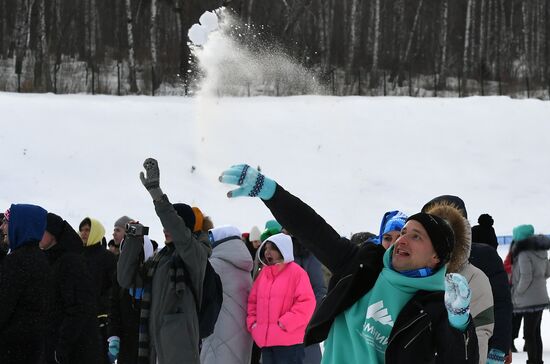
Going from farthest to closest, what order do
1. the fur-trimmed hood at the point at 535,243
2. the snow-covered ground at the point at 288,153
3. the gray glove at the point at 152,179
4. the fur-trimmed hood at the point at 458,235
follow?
1. the snow-covered ground at the point at 288,153
2. the fur-trimmed hood at the point at 535,243
3. the gray glove at the point at 152,179
4. the fur-trimmed hood at the point at 458,235

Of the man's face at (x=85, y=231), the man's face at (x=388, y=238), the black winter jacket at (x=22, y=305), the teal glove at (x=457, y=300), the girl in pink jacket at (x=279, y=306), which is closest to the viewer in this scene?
the teal glove at (x=457, y=300)

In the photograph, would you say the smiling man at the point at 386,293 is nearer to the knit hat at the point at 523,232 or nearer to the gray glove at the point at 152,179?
the gray glove at the point at 152,179

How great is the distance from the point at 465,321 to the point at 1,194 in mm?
16974

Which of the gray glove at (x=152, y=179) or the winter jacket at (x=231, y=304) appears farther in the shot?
the winter jacket at (x=231, y=304)

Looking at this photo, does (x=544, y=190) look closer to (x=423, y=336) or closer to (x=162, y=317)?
(x=162, y=317)

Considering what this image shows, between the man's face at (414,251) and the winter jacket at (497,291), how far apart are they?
7.25ft

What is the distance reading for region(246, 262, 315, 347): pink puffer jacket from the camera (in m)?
7.10

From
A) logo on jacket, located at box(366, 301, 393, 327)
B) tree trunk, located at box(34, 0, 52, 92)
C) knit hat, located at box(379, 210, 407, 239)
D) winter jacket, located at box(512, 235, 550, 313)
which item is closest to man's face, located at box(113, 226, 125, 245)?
winter jacket, located at box(512, 235, 550, 313)

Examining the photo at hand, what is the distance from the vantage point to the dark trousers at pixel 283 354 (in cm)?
724

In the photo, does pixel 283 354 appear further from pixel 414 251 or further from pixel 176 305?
pixel 414 251

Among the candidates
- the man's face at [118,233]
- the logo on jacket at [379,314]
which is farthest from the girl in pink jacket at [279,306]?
the logo on jacket at [379,314]

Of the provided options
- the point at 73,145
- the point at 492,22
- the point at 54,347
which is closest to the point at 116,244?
the point at 54,347

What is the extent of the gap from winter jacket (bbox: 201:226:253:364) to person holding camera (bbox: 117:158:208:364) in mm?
1008

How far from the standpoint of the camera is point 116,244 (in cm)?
958
